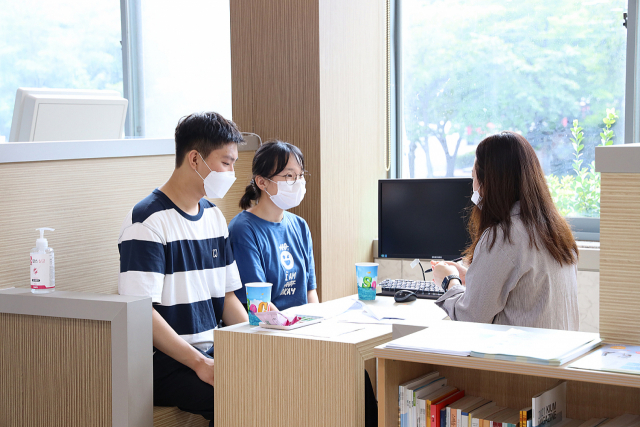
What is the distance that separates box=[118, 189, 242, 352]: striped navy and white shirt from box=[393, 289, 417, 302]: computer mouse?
1.88 ft

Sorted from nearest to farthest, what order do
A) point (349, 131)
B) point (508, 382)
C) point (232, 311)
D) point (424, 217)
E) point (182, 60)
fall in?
point (508, 382)
point (232, 311)
point (424, 217)
point (349, 131)
point (182, 60)

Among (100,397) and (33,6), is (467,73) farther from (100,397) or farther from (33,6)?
(33,6)

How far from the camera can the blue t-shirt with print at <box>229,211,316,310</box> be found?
244 centimetres

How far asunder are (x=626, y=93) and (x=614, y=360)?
7.49 feet

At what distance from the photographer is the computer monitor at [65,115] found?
92.4 inches

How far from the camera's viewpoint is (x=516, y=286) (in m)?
1.87

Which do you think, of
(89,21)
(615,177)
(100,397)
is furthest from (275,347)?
(89,21)

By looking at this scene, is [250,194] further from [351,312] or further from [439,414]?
[439,414]

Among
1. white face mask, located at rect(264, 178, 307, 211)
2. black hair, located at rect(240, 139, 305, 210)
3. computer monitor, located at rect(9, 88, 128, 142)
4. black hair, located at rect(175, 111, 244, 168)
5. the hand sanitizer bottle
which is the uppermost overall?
computer monitor, located at rect(9, 88, 128, 142)

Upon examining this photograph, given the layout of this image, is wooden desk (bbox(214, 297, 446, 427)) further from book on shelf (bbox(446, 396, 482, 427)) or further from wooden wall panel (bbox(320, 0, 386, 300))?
wooden wall panel (bbox(320, 0, 386, 300))

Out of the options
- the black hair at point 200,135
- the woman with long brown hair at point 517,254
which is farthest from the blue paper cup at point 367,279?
the black hair at point 200,135

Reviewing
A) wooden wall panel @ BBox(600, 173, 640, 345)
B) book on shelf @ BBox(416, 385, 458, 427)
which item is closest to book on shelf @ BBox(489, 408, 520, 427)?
book on shelf @ BBox(416, 385, 458, 427)

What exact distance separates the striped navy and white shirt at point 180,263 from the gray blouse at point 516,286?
0.83 m

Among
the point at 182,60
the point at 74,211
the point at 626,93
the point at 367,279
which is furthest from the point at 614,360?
the point at 182,60
